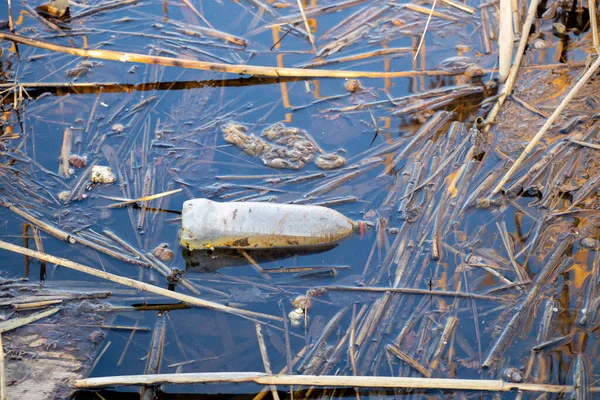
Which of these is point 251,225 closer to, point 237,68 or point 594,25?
point 237,68

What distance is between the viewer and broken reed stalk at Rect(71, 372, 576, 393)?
2.81 metres

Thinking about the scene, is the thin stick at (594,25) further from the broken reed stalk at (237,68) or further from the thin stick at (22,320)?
the thin stick at (22,320)

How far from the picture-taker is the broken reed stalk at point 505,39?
4.52m

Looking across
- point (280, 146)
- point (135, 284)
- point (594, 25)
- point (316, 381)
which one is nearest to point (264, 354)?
point (316, 381)

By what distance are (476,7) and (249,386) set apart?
A: 447cm

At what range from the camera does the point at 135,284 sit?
3164mm

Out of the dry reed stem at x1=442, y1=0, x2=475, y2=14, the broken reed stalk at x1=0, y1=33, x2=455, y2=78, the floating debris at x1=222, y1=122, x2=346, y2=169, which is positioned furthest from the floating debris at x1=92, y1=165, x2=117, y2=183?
the dry reed stem at x1=442, y1=0, x2=475, y2=14

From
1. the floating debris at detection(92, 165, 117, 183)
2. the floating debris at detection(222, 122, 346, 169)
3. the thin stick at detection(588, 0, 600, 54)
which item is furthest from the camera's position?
the thin stick at detection(588, 0, 600, 54)

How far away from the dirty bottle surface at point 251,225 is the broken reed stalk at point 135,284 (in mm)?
464

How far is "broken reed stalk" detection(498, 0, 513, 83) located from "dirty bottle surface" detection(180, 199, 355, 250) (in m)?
2.12

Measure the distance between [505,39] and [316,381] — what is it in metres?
3.14

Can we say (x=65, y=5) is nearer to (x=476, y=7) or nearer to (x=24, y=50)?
(x=24, y=50)

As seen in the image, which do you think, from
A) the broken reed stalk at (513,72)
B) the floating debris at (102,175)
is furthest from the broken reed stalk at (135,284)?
the broken reed stalk at (513,72)

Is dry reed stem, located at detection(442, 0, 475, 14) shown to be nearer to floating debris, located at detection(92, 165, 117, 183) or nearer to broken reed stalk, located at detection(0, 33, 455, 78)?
broken reed stalk, located at detection(0, 33, 455, 78)
